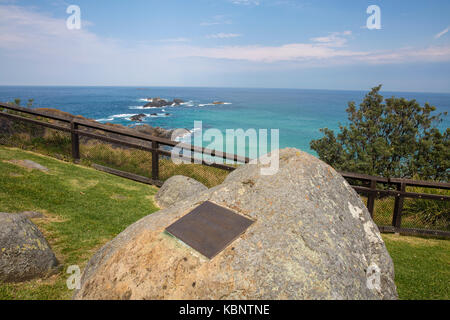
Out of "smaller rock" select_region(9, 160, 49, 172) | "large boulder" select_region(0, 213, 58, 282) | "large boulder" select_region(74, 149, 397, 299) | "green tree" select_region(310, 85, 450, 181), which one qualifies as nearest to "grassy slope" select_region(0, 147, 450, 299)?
"large boulder" select_region(0, 213, 58, 282)

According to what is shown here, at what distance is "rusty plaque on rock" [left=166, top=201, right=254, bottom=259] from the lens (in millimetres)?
2773

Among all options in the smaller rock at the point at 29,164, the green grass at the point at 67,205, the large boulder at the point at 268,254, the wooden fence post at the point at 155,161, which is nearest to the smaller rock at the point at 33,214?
the green grass at the point at 67,205

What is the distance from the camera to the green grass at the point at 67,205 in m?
3.77

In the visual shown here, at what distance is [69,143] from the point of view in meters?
9.34

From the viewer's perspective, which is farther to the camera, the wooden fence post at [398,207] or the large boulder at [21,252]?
the wooden fence post at [398,207]

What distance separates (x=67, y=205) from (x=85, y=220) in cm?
73

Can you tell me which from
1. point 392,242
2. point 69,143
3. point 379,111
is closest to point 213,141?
point 379,111

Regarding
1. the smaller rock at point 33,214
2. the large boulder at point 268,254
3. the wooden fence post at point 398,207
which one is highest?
the large boulder at point 268,254

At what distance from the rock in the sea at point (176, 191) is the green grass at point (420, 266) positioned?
171 inches

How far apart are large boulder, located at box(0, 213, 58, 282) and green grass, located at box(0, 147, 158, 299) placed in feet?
0.37

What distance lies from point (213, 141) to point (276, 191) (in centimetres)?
5148

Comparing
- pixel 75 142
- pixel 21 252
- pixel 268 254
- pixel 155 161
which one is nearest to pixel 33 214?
pixel 21 252

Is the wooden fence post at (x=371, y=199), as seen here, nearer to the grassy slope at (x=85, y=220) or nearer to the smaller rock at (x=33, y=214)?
the grassy slope at (x=85, y=220)

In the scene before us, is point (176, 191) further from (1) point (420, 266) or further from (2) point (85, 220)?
(1) point (420, 266)
